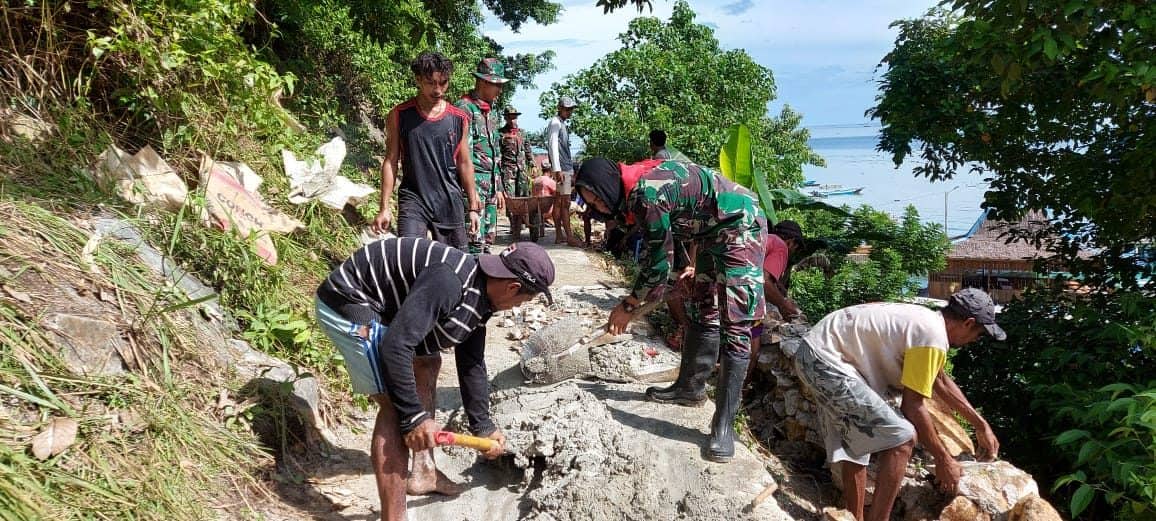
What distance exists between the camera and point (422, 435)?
2.87m

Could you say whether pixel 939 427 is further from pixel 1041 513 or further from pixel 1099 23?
pixel 1099 23

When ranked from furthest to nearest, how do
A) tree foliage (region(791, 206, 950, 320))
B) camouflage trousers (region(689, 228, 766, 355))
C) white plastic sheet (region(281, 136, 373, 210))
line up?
tree foliage (region(791, 206, 950, 320))
white plastic sheet (region(281, 136, 373, 210))
camouflage trousers (region(689, 228, 766, 355))

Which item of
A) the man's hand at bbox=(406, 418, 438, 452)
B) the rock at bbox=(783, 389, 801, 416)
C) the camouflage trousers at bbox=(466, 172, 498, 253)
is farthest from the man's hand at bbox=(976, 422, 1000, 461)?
the camouflage trousers at bbox=(466, 172, 498, 253)

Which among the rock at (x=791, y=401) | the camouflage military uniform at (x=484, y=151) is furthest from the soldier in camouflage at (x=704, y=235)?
the camouflage military uniform at (x=484, y=151)

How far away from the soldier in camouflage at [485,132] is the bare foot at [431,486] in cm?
215

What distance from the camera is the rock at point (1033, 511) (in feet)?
11.3

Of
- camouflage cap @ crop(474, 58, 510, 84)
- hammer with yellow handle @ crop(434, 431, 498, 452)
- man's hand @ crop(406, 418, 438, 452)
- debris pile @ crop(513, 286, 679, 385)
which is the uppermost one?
camouflage cap @ crop(474, 58, 510, 84)

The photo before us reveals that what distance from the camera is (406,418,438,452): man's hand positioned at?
9.39ft

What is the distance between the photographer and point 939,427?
4105 mm

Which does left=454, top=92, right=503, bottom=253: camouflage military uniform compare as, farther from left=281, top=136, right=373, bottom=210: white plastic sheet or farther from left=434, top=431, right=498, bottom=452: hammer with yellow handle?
left=434, top=431, right=498, bottom=452: hammer with yellow handle

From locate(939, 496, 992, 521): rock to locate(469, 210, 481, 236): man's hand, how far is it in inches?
132

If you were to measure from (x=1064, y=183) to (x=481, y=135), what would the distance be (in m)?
5.15

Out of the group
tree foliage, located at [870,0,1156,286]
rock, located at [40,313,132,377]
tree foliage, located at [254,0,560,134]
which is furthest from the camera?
tree foliage, located at [254,0,560,134]

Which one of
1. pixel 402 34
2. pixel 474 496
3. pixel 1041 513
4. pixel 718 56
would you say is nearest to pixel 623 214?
pixel 474 496
